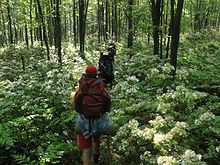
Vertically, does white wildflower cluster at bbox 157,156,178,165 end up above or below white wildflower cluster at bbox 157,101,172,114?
below

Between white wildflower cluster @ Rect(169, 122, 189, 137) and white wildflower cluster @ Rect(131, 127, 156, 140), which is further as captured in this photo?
white wildflower cluster @ Rect(131, 127, 156, 140)

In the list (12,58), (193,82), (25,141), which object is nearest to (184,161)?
(25,141)

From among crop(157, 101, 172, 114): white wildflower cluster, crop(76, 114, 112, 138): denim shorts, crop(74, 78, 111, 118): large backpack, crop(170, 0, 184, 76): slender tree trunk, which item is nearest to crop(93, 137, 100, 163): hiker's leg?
crop(76, 114, 112, 138): denim shorts

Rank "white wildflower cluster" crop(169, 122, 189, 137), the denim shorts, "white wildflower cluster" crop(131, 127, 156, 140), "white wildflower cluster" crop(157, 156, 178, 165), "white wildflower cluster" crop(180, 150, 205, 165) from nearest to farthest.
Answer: "white wildflower cluster" crop(180, 150, 205, 165) < "white wildflower cluster" crop(157, 156, 178, 165) < the denim shorts < "white wildflower cluster" crop(169, 122, 189, 137) < "white wildflower cluster" crop(131, 127, 156, 140)

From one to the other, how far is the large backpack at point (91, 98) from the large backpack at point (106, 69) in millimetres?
7348

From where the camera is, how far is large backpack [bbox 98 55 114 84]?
14273mm

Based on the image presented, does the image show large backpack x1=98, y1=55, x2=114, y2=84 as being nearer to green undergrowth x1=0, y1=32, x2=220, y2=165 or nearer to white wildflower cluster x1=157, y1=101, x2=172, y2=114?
green undergrowth x1=0, y1=32, x2=220, y2=165

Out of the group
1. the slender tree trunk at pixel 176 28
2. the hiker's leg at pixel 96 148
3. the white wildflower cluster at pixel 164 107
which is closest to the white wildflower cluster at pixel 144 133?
the hiker's leg at pixel 96 148

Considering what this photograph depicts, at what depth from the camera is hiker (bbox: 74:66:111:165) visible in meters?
6.75

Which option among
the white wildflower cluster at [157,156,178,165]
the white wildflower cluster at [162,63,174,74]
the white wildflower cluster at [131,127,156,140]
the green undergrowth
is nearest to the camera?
the white wildflower cluster at [157,156,178,165]

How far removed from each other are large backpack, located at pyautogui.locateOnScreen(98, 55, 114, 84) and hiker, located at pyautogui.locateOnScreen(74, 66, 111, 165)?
23.8ft

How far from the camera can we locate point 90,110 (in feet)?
22.1

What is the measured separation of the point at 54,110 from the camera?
942 centimetres

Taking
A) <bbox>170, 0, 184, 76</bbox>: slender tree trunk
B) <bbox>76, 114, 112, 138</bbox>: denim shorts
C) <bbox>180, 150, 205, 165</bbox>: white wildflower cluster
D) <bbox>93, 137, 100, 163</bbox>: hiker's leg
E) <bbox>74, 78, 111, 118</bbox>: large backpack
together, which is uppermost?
<bbox>170, 0, 184, 76</bbox>: slender tree trunk
